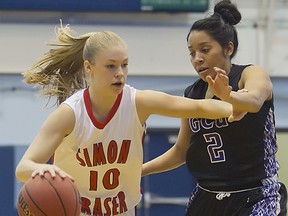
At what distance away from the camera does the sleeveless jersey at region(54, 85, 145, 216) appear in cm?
400

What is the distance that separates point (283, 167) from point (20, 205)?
17.5 feet

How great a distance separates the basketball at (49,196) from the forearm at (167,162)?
1141 mm

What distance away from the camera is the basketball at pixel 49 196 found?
11.4 feet

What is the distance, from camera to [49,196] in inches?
138

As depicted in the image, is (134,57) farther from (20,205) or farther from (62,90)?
(20,205)

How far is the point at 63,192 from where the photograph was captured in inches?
138

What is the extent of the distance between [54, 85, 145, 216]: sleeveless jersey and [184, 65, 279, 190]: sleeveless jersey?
36 centimetres

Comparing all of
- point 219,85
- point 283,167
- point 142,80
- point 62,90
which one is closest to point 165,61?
point 142,80

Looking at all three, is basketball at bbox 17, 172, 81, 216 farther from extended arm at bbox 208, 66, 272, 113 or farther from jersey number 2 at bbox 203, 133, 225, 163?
jersey number 2 at bbox 203, 133, 225, 163

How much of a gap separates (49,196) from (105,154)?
23.5 inches

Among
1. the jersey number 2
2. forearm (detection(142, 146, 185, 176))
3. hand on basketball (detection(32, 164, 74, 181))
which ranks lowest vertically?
forearm (detection(142, 146, 185, 176))

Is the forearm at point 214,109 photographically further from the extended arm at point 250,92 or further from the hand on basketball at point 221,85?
the hand on basketball at point 221,85

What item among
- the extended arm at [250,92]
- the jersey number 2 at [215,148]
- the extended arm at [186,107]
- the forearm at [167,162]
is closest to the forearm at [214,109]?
the extended arm at [186,107]

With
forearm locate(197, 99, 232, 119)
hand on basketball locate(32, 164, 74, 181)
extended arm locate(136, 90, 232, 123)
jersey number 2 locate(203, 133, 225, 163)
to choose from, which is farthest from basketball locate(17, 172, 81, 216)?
jersey number 2 locate(203, 133, 225, 163)
